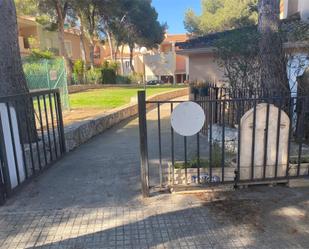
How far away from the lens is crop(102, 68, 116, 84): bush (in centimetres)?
2377

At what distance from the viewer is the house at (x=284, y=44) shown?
5496mm

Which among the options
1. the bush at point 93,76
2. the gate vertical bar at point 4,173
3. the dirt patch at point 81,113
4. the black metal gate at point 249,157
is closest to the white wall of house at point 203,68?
the dirt patch at point 81,113

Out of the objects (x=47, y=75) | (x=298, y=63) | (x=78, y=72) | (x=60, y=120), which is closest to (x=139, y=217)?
(x=60, y=120)

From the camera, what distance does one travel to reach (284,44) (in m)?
5.59

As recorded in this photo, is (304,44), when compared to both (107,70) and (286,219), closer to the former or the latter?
(286,219)

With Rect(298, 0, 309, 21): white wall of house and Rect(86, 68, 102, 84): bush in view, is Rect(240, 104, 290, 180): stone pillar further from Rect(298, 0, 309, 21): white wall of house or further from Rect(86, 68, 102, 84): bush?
Rect(86, 68, 102, 84): bush

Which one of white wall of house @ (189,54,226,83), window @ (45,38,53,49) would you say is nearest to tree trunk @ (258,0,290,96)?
white wall of house @ (189,54,226,83)

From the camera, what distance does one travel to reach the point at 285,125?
12.3 ft

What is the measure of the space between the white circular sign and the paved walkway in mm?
865

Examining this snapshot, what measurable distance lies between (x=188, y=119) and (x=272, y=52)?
8.87 ft

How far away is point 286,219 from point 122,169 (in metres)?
2.64

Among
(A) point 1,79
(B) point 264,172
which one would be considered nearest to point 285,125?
(B) point 264,172

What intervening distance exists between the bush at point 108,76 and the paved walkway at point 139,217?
19904mm

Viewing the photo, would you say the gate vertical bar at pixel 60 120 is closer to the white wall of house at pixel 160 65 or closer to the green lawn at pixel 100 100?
the green lawn at pixel 100 100
